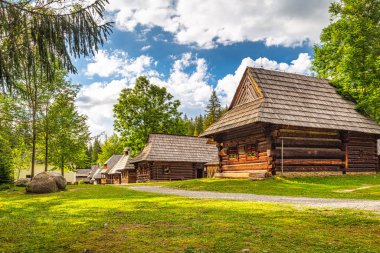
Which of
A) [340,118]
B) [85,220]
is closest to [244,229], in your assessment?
[85,220]

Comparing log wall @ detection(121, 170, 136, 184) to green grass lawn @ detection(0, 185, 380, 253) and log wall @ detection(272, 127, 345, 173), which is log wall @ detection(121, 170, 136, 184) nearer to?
log wall @ detection(272, 127, 345, 173)

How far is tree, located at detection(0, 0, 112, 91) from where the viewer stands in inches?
272

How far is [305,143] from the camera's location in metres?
22.6

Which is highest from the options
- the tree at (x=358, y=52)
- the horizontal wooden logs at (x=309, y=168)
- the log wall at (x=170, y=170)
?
the tree at (x=358, y=52)

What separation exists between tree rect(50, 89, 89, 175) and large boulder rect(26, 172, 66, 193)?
8792mm

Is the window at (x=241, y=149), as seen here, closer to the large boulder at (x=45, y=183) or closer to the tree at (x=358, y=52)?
the tree at (x=358, y=52)

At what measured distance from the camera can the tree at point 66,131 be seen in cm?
2972

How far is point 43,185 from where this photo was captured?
2000 cm

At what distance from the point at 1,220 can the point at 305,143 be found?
18.7 metres

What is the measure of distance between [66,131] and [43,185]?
11.9m

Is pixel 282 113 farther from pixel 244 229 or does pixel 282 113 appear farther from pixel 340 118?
pixel 244 229

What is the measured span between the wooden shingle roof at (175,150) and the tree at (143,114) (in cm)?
1030

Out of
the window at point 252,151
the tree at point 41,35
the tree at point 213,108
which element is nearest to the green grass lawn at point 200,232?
the tree at point 41,35

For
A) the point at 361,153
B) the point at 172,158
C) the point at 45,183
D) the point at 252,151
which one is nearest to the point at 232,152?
the point at 252,151
